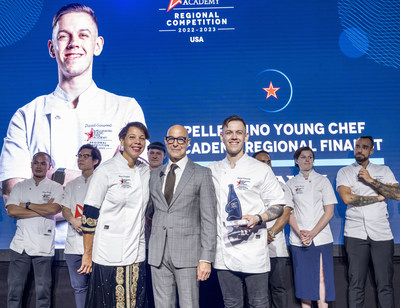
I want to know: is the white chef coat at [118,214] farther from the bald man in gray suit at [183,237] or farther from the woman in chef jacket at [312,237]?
the woman in chef jacket at [312,237]

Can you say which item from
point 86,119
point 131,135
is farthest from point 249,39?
point 131,135

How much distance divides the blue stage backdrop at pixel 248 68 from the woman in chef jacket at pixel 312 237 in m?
0.46

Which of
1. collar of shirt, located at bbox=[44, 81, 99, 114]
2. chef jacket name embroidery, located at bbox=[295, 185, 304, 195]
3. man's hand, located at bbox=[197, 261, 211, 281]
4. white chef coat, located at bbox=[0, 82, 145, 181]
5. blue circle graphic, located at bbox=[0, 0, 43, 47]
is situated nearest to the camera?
man's hand, located at bbox=[197, 261, 211, 281]

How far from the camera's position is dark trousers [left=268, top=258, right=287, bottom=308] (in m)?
3.56

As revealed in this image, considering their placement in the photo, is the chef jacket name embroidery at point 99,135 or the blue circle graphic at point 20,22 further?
the blue circle graphic at point 20,22

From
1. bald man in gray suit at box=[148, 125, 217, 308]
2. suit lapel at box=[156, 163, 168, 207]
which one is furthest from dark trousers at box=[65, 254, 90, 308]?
suit lapel at box=[156, 163, 168, 207]

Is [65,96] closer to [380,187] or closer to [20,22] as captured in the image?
[20,22]

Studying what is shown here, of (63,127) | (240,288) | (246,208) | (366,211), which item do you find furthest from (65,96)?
(366,211)

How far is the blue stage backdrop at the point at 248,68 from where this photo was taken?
4.30 m

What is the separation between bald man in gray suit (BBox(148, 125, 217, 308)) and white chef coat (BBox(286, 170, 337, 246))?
149 centimetres

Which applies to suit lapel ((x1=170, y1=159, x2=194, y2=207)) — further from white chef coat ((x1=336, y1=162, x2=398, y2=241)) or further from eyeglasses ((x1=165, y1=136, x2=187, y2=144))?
white chef coat ((x1=336, y1=162, x2=398, y2=241))

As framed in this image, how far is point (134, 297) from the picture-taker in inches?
101

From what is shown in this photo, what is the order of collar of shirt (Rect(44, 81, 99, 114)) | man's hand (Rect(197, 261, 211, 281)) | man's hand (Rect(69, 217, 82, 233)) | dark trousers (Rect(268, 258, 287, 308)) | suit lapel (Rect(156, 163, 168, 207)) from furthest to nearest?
collar of shirt (Rect(44, 81, 99, 114)), dark trousers (Rect(268, 258, 287, 308)), man's hand (Rect(69, 217, 82, 233)), suit lapel (Rect(156, 163, 168, 207)), man's hand (Rect(197, 261, 211, 281))

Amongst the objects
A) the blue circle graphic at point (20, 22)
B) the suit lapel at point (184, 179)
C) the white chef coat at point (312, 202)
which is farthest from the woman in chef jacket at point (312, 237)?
the blue circle graphic at point (20, 22)
